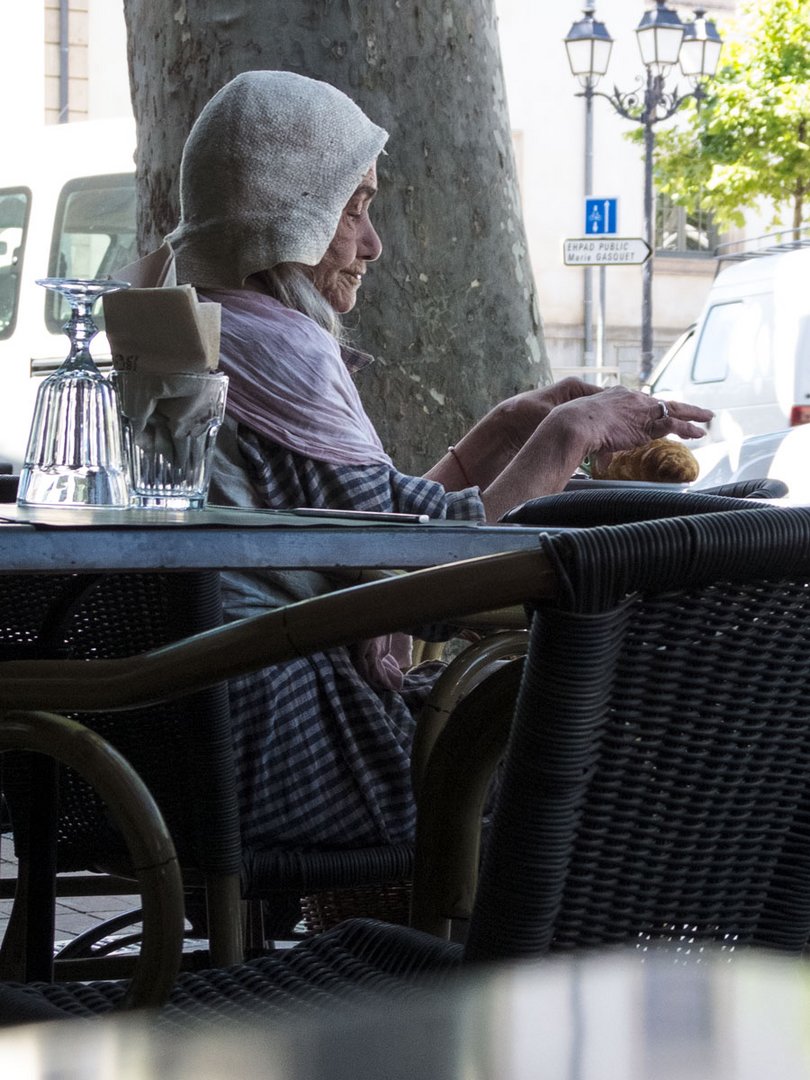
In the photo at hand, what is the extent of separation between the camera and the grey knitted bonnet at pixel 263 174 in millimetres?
2432

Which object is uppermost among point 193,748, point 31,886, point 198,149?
point 198,149

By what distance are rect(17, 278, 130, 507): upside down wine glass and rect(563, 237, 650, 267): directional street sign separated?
11.9 metres

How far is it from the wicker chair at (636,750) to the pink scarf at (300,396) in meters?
1.03

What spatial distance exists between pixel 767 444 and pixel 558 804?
1039cm

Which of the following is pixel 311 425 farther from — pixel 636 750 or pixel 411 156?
pixel 411 156

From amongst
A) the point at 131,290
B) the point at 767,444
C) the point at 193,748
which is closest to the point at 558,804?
the point at 193,748

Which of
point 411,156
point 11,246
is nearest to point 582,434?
point 411,156

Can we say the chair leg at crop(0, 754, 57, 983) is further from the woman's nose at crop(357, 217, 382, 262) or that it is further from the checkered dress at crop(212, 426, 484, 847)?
the woman's nose at crop(357, 217, 382, 262)

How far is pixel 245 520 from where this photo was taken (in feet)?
5.48

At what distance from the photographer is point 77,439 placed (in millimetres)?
2021

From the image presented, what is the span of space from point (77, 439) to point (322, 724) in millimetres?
454

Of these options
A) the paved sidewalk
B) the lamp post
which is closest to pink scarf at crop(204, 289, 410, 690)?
the paved sidewalk

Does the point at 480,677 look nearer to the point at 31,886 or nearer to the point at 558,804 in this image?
the point at 31,886

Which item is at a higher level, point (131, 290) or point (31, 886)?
point (131, 290)
